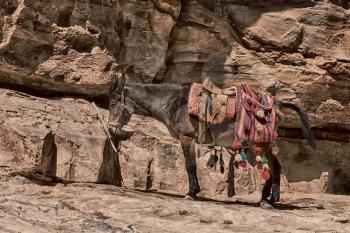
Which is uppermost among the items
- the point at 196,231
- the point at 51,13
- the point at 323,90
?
the point at 51,13

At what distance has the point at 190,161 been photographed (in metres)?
9.58

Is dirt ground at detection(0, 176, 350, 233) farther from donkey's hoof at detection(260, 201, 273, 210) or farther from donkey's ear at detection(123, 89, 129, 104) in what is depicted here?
donkey's ear at detection(123, 89, 129, 104)

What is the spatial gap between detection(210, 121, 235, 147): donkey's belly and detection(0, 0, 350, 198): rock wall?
195 centimetres

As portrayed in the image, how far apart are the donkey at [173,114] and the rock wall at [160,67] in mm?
973

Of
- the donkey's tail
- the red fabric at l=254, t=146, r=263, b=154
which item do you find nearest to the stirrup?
the red fabric at l=254, t=146, r=263, b=154

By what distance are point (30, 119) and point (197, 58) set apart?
13.3ft

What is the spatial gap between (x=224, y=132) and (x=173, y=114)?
0.85 meters

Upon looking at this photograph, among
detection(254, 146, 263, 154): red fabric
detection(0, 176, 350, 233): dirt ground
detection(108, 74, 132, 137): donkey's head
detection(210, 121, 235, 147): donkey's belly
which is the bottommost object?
detection(0, 176, 350, 233): dirt ground

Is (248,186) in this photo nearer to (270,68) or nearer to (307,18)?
(270,68)

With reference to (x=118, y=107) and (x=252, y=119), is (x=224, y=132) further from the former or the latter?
(x=118, y=107)

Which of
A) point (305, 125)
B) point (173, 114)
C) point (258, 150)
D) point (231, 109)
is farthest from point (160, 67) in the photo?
point (258, 150)

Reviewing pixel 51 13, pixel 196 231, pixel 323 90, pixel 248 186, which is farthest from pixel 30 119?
pixel 323 90

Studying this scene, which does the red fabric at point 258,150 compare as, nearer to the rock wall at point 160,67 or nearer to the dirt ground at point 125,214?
the dirt ground at point 125,214

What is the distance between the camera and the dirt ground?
22.3 feet
